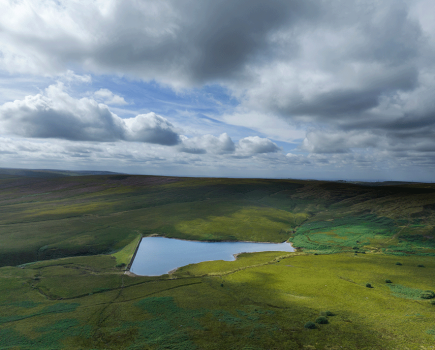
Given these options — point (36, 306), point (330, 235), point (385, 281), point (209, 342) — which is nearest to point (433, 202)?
point (330, 235)

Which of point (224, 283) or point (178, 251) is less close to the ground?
point (224, 283)

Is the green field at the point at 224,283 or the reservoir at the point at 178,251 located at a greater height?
the green field at the point at 224,283

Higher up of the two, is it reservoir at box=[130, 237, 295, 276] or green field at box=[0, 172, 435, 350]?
green field at box=[0, 172, 435, 350]

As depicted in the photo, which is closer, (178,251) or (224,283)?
(224,283)

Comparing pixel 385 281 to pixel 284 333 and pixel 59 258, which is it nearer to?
pixel 284 333

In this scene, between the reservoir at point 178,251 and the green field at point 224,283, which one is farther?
the reservoir at point 178,251
